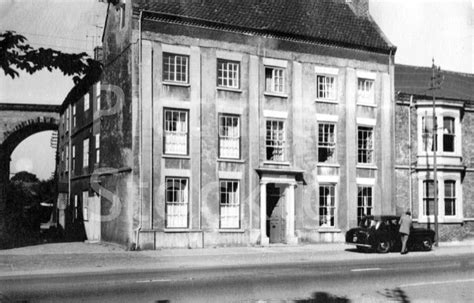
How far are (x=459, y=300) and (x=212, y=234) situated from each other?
15493 mm

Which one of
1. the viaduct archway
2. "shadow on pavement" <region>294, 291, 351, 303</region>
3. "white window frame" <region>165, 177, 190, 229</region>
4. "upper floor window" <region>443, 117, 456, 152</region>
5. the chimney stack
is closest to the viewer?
"shadow on pavement" <region>294, 291, 351, 303</region>

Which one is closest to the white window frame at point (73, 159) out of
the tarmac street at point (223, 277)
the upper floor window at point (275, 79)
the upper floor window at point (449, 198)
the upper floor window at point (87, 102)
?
the upper floor window at point (87, 102)

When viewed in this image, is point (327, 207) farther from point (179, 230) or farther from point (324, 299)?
point (324, 299)

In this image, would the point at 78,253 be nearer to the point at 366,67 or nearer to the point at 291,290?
the point at 291,290

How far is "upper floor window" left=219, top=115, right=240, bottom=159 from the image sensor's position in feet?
85.3

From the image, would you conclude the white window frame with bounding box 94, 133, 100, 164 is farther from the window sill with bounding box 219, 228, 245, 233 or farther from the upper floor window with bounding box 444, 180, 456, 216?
the upper floor window with bounding box 444, 180, 456, 216

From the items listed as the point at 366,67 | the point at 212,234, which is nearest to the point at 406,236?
the point at 212,234

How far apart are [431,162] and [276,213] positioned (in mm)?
9836

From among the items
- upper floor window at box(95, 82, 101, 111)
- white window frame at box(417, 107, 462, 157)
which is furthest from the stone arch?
white window frame at box(417, 107, 462, 157)

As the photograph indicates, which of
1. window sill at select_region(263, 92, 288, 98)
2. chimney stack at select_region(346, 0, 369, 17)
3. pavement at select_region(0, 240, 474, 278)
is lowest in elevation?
pavement at select_region(0, 240, 474, 278)

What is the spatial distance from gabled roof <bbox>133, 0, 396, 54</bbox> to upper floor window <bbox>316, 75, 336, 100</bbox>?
1.81m

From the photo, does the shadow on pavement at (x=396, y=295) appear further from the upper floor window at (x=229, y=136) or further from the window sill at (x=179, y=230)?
the upper floor window at (x=229, y=136)

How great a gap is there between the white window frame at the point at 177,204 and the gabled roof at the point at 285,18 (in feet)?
23.5

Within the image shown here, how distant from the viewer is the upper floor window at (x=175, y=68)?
25.0 metres
